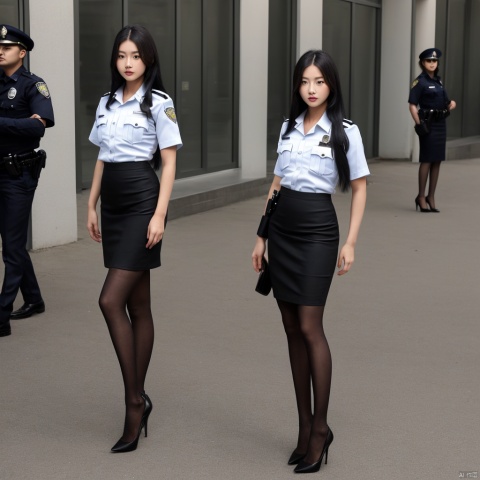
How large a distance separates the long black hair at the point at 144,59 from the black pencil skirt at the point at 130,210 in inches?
10.4

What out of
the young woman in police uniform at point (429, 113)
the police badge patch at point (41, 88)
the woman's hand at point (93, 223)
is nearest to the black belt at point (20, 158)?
the police badge patch at point (41, 88)

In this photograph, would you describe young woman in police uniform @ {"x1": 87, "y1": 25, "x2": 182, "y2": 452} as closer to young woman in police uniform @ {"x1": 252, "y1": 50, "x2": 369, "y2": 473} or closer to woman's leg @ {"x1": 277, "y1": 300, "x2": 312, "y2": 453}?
young woman in police uniform @ {"x1": 252, "y1": 50, "x2": 369, "y2": 473}

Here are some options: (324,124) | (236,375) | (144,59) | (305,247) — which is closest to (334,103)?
(324,124)

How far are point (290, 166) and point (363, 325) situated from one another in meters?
2.77

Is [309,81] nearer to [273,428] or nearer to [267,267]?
[267,267]

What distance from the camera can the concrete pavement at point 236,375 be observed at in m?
4.56

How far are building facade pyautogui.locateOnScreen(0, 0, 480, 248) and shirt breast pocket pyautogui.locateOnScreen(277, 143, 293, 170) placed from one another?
5.00m

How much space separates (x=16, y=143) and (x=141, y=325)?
215cm

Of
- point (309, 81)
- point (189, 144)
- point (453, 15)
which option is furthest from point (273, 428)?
point (453, 15)

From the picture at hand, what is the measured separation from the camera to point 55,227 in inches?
372

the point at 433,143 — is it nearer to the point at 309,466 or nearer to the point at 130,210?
the point at 130,210

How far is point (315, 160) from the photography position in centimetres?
441

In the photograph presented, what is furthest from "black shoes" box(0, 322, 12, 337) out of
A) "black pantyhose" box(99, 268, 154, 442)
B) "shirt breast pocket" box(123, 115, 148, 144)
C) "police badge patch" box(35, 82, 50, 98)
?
"shirt breast pocket" box(123, 115, 148, 144)

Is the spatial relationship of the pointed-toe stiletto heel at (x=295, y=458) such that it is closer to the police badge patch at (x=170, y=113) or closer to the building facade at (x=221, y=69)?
the police badge patch at (x=170, y=113)
